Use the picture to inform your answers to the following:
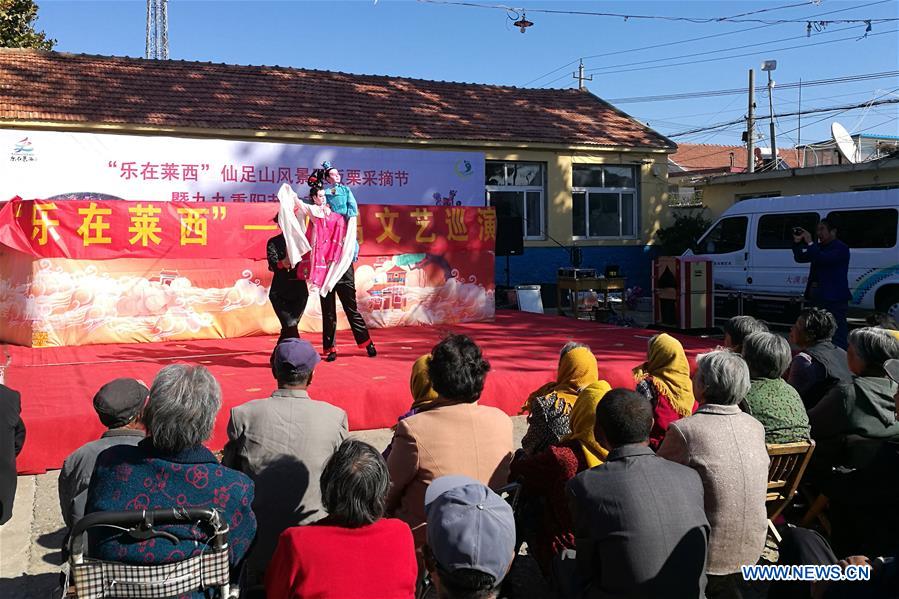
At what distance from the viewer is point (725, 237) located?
13.6 metres

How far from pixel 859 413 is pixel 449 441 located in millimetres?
1784

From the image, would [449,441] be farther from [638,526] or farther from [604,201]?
[604,201]

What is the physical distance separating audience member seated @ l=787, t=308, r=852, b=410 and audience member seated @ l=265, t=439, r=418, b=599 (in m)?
2.68

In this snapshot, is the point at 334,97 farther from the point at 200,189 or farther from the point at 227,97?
the point at 200,189

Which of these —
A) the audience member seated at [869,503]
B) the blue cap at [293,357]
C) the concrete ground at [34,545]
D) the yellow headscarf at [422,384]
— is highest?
the blue cap at [293,357]

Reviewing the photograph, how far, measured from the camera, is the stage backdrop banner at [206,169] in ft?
35.9

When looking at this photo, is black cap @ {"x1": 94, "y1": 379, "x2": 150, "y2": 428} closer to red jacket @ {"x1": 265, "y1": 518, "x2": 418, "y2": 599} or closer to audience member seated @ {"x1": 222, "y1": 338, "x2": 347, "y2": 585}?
audience member seated @ {"x1": 222, "y1": 338, "x2": 347, "y2": 585}

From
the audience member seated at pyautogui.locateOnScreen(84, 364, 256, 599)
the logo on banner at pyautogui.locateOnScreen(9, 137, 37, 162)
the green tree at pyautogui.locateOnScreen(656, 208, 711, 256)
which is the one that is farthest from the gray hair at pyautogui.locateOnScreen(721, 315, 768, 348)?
the green tree at pyautogui.locateOnScreen(656, 208, 711, 256)

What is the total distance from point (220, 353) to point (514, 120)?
1007cm

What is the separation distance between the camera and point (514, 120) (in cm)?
1619

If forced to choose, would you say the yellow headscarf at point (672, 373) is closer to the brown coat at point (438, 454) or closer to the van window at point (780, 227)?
the brown coat at point (438, 454)

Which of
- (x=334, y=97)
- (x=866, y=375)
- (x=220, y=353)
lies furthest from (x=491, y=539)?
(x=334, y=97)

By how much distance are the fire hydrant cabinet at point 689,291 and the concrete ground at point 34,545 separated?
26.1ft

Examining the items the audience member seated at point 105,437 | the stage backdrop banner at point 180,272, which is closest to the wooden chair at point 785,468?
the audience member seated at point 105,437
